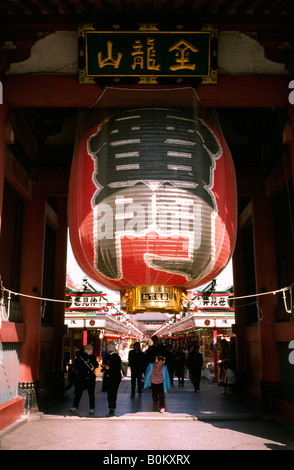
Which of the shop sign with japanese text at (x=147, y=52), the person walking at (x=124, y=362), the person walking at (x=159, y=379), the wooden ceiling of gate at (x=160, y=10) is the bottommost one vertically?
the person walking at (x=124, y=362)

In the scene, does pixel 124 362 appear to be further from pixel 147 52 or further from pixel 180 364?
pixel 147 52

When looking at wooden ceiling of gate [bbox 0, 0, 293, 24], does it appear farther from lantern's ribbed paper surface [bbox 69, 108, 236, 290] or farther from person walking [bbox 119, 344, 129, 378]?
person walking [bbox 119, 344, 129, 378]

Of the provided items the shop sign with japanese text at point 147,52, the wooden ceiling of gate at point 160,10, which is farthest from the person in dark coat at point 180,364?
the wooden ceiling of gate at point 160,10

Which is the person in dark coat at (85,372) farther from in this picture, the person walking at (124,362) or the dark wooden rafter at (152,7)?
the person walking at (124,362)

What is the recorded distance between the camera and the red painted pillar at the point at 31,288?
9.11 meters

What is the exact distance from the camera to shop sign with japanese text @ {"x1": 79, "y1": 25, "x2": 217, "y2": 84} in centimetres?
591

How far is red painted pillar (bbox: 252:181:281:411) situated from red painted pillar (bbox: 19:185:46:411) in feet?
16.6

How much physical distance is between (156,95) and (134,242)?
2449 millimetres

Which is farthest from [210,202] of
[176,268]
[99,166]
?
[99,166]

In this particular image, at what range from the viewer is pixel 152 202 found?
520 centimetres

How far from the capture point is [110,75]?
602 cm

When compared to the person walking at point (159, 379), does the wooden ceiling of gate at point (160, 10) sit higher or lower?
higher

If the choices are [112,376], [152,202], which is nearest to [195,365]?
[112,376]

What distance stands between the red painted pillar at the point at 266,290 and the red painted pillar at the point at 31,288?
5.05 meters
